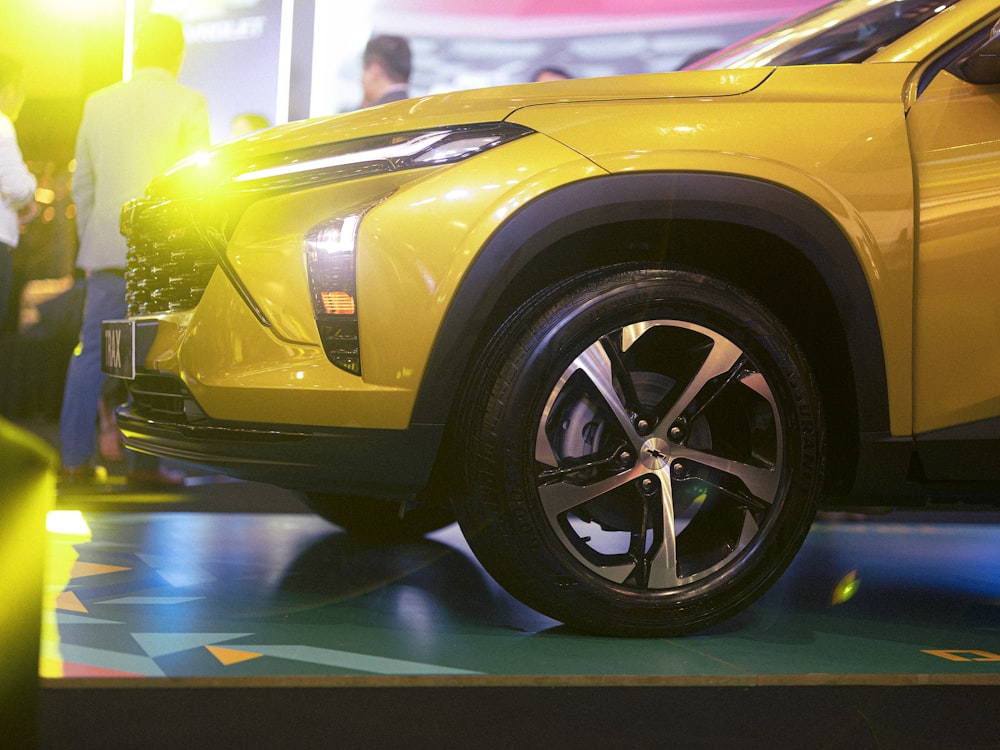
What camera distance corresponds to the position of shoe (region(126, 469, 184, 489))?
15.7 ft

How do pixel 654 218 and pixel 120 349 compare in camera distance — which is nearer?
pixel 654 218


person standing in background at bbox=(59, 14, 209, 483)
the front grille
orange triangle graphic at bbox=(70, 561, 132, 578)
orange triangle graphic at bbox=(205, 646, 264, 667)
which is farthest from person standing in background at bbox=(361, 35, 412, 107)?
orange triangle graphic at bbox=(205, 646, 264, 667)

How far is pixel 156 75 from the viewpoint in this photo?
15.2 ft

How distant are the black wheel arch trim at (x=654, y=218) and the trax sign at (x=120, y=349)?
81cm

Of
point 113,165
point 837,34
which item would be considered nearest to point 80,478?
point 113,165

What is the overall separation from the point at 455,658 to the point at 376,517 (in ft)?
4.98

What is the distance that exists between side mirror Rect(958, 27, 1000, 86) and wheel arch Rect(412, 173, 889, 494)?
1.48 feet

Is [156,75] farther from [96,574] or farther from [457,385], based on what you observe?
[457,385]

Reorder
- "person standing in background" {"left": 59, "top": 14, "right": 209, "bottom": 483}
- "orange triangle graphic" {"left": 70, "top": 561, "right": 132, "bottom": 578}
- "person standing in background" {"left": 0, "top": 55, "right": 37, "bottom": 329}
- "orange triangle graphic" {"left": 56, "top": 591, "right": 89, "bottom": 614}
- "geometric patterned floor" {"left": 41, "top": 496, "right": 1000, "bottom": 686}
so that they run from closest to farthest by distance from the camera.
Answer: "geometric patterned floor" {"left": 41, "top": 496, "right": 1000, "bottom": 686}
"orange triangle graphic" {"left": 56, "top": 591, "right": 89, "bottom": 614}
"orange triangle graphic" {"left": 70, "top": 561, "right": 132, "bottom": 578}
"person standing in background" {"left": 0, "top": 55, "right": 37, "bottom": 329}
"person standing in background" {"left": 59, "top": 14, "right": 209, "bottom": 483}

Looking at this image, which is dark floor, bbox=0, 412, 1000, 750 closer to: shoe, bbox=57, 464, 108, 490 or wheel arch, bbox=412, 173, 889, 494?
wheel arch, bbox=412, 173, 889, 494

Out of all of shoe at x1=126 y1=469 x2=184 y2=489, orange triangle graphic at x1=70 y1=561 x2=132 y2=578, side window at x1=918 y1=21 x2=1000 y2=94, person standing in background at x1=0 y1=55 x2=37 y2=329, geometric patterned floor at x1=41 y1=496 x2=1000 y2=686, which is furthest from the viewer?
shoe at x1=126 y1=469 x2=184 y2=489

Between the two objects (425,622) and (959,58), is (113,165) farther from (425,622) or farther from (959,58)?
(959,58)

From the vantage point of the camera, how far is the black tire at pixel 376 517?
3.52 metres

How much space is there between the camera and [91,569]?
2.91 meters
